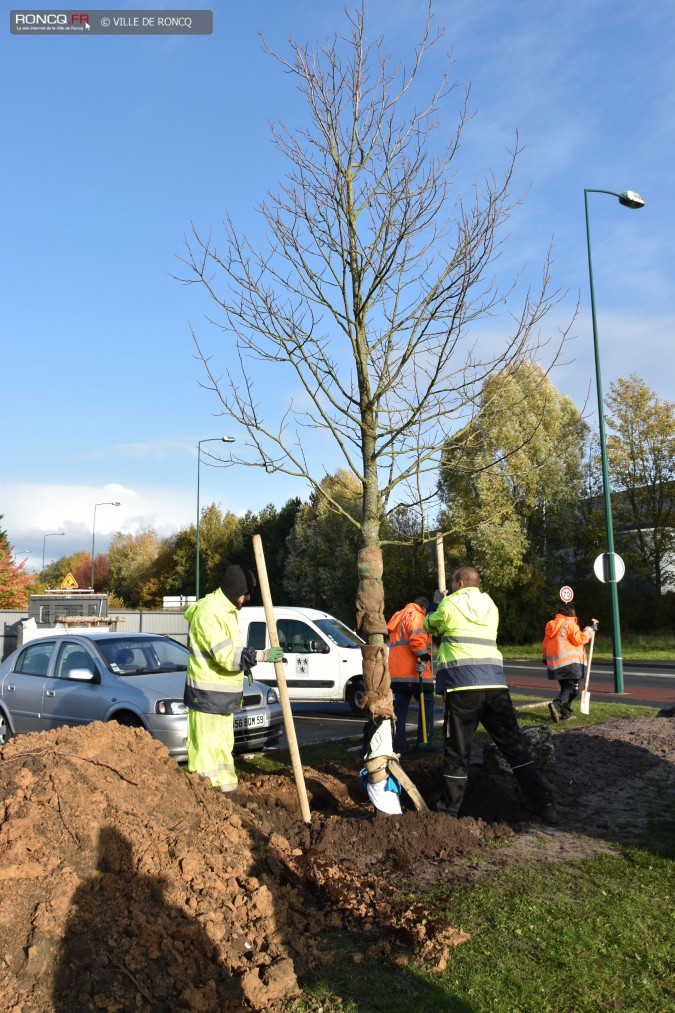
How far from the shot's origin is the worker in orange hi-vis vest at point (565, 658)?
36.8 feet

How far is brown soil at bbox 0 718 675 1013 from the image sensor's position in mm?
3633

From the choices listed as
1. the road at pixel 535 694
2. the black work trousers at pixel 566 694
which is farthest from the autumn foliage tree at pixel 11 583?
the black work trousers at pixel 566 694

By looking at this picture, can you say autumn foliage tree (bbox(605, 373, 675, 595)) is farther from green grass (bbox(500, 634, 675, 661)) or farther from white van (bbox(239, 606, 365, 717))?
white van (bbox(239, 606, 365, 717))

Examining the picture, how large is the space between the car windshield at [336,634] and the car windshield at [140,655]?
4290 millimetres

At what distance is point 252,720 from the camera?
938 cm

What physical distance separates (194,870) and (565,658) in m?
7.80

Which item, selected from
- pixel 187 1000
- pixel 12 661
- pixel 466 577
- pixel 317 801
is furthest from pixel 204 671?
pixel 12 661

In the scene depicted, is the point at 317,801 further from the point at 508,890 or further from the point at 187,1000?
the point at 187,1000

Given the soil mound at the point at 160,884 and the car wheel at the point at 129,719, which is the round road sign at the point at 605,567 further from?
the soil mound at the point at 160,884

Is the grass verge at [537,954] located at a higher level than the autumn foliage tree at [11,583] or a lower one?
lower

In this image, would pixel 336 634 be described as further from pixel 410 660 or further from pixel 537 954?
pixel 537 954

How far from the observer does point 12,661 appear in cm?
1072

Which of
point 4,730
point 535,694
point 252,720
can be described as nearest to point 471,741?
point 252,720

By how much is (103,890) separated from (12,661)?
724cm
